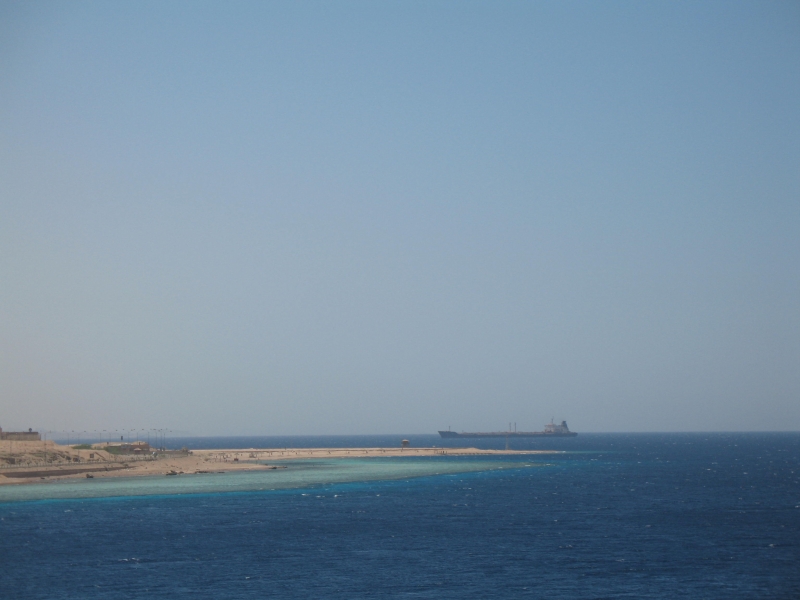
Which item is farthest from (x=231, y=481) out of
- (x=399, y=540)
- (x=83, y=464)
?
(x=399, y=540)

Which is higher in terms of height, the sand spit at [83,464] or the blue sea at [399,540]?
the sand spit at [83,464]

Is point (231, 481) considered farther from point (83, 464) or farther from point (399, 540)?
point (399, 540)

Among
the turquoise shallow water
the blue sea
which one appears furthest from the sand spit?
the blue sea

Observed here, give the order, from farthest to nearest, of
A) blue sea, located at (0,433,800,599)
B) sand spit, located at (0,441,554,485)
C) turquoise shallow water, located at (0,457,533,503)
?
1. sand spit, located at (0,441,554,485)
2. turquoise shallow water, located at (0,457,533,503)
3. blue sea, located at (0,433,800,599)

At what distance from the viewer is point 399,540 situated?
64750mm

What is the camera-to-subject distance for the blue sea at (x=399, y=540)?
→ 161 ft

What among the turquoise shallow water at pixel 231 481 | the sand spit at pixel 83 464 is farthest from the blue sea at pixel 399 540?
the sand spit at pixel 83 464

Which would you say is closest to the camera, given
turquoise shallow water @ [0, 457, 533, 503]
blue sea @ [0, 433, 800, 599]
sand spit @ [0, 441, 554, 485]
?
blue sea @ [0, 433, 800, 599]

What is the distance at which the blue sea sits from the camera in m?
49.1

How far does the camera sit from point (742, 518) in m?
76.8

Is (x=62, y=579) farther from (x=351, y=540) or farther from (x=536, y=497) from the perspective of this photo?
(x=536, y=497)

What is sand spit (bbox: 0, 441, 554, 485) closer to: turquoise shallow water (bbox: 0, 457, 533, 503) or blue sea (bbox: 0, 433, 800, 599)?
turquoise shallow water (bbox: 0, 457, 533, 503)

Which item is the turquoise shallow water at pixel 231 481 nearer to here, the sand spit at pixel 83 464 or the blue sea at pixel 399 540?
the blue sea at pixel 399 540

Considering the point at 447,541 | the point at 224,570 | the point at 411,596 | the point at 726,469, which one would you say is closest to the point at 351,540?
the point at 447,541
